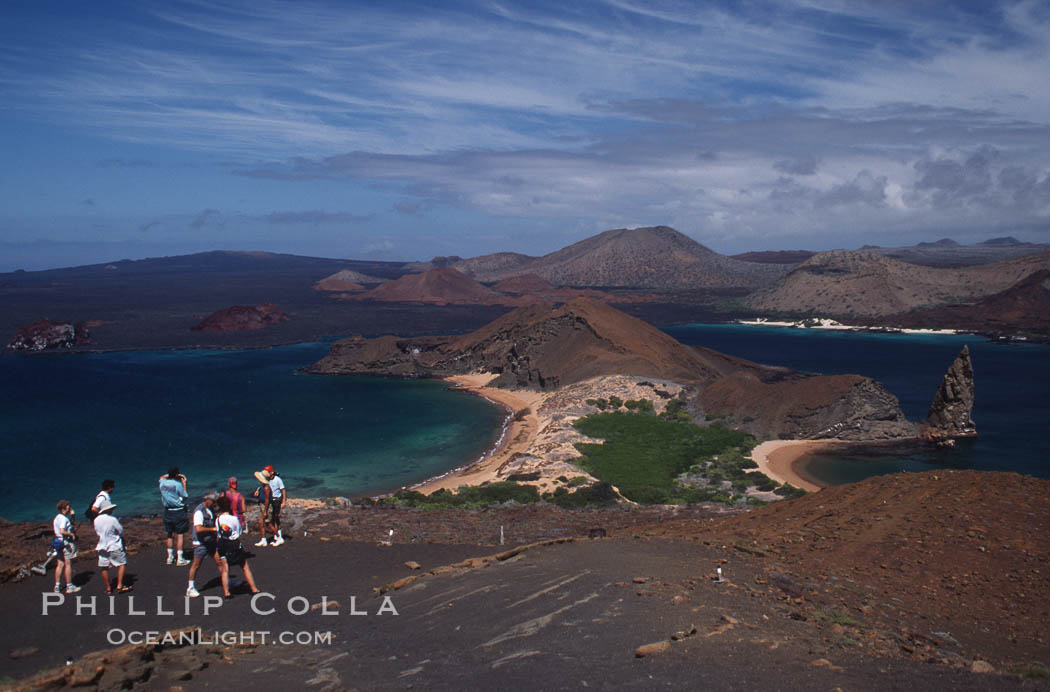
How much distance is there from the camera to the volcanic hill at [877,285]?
116 metres

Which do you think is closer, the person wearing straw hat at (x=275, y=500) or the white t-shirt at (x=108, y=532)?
the white t-shirt at (x=108, y=532)

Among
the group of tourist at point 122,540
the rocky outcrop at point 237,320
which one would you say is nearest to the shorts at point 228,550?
the group of tourist at point 122,540

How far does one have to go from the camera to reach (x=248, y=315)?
316 feet

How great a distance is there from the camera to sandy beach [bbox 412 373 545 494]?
26.7 m

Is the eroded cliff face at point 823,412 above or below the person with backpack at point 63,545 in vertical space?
below

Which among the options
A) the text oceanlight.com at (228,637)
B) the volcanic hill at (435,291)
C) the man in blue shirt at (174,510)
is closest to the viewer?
the text oceanlight.com at (228,637)

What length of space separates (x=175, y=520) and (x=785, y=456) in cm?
2572

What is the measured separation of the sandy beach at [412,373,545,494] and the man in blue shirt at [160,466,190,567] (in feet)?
43.9

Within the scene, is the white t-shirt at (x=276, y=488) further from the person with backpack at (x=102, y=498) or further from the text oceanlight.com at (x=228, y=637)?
the text oceanlight.com at (x=228, y=637)

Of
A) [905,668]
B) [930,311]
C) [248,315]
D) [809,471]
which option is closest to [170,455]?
[809,471]

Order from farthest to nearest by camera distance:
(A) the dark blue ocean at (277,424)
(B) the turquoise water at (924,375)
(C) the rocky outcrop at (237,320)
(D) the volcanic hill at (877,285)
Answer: (D) the volcanic hill at (877,285), (C) the rocky outcrop at (237,320), (B) the turquoise water at (924,375), (A) the dark blue ocean at (277,424)

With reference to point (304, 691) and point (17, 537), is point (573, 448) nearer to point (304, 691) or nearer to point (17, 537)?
point (17, 537)

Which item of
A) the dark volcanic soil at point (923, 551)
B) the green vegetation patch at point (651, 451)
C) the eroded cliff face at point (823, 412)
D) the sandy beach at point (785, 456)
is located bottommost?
the sandy beach at point (785, 456)

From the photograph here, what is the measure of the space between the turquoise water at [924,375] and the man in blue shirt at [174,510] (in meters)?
23.2
